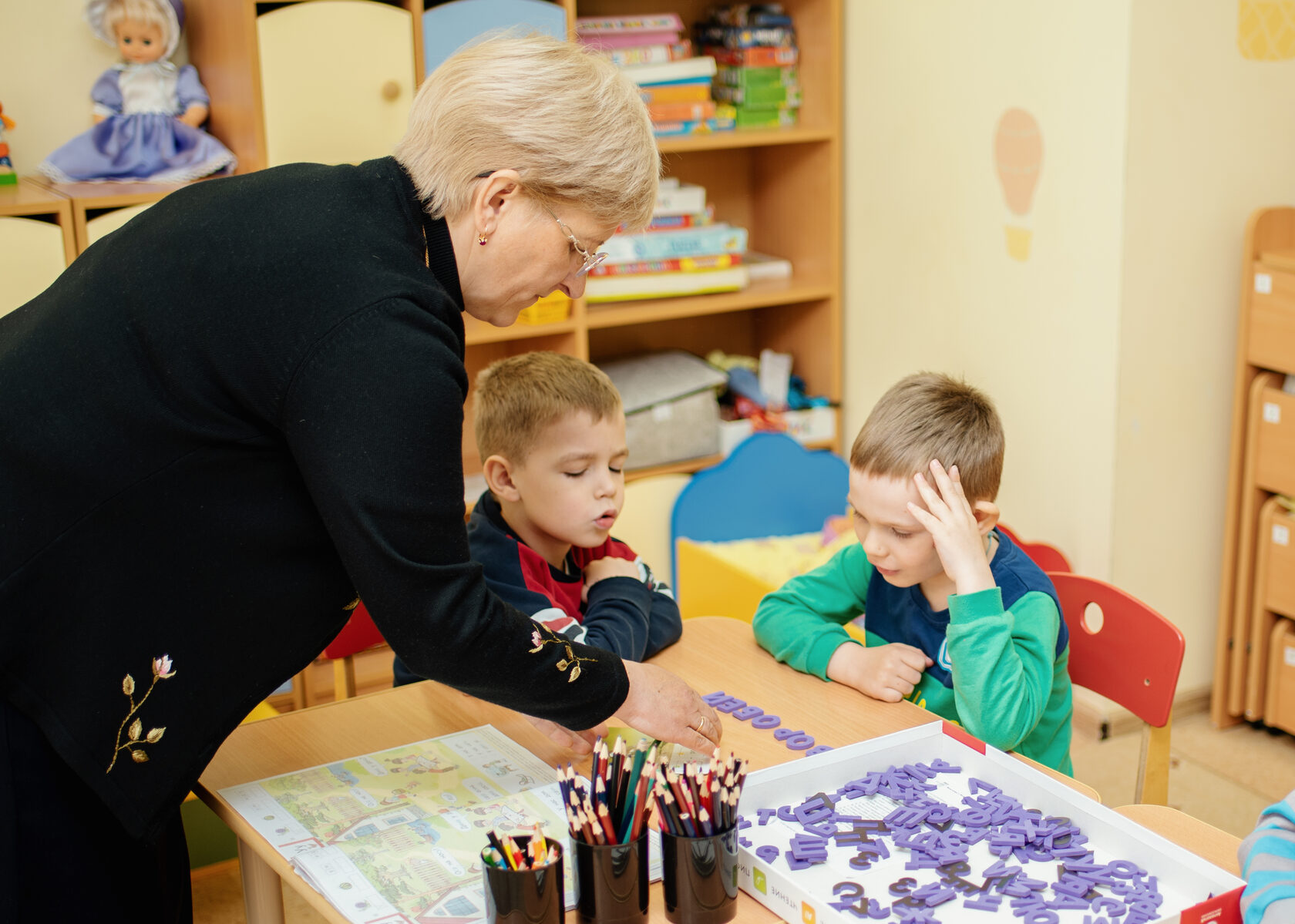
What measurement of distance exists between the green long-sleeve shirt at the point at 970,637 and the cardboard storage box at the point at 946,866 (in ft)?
0.39

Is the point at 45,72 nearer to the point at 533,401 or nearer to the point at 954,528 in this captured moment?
the point at 533,401

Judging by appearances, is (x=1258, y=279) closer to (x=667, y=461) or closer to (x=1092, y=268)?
(x=1092, y=268)

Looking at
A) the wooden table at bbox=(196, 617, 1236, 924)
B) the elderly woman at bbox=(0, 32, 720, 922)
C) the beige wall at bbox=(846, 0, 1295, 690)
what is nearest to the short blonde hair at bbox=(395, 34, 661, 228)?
the elderly woman at bbox=(0, 32, 720, 922)

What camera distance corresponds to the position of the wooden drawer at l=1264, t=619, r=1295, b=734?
2.69m

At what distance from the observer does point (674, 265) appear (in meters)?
3.20

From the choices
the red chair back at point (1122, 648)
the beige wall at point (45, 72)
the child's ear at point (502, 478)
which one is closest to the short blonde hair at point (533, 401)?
the child's ear at point (502, 478)

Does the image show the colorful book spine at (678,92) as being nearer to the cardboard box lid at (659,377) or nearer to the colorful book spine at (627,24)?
the colorful book spine at (627,24)

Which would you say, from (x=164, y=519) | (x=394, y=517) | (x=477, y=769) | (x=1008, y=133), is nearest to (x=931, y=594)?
(x=477, y=769)

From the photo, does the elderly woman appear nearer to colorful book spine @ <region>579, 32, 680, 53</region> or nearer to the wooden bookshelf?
the wooden bookshelf

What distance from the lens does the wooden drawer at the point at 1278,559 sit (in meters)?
2.63

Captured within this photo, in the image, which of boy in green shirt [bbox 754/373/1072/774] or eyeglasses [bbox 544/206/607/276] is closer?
eyeglasses [bbox 544/206/607/276]

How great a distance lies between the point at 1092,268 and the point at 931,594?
134 centimetres

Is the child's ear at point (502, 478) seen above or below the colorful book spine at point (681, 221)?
below

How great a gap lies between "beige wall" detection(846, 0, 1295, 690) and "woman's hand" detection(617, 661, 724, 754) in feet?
5.63
